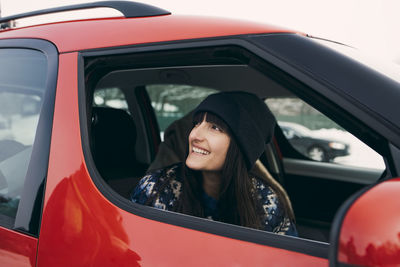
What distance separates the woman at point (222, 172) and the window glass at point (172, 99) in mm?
1713

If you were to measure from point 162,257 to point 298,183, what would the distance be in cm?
253

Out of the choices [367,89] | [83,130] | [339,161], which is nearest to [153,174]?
[83,130]

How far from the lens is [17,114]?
157cm

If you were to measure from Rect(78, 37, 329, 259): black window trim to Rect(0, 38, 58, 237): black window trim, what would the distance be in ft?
0.36

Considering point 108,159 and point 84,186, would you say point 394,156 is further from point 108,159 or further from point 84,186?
point 108,159

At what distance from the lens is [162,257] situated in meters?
0.95

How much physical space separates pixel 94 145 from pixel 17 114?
0.47 m

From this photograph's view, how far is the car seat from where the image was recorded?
213 centimetres

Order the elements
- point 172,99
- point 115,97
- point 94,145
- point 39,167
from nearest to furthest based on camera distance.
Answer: point 39,167 < point 94,145 < point 115,97 < point 172,99

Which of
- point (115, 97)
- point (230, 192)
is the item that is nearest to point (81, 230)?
point (230, 192)

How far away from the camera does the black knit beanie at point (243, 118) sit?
1570 mm

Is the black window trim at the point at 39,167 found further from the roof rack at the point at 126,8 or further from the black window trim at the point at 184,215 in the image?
the roof rack at the point at 126,8

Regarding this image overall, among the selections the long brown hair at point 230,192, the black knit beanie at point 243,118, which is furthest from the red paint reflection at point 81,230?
the black knit beanie at point 243,118

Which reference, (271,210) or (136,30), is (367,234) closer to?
(136,30)
